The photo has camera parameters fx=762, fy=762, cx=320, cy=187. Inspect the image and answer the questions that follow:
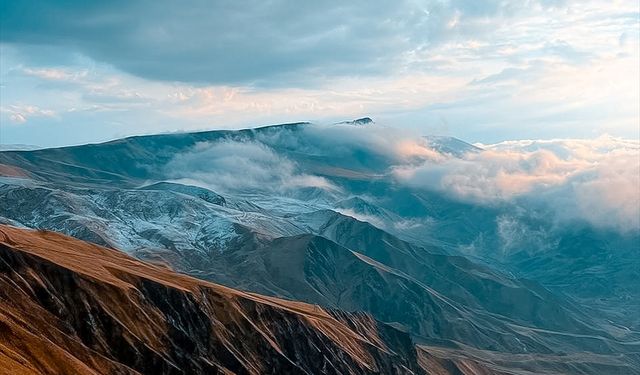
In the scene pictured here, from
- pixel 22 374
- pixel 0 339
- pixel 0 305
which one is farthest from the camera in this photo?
pixel 0 305

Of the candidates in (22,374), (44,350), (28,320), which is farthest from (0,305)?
(22,374)

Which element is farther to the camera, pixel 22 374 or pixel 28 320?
pixel 28 320

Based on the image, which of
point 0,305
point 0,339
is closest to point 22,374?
point 0,339

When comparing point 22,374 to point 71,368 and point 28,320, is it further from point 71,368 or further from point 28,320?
point 28,320

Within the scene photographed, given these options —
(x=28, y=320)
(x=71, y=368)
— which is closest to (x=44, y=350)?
(x=71, y=368)

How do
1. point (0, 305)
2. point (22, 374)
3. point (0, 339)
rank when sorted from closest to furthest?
point (22, 374) → point (0, 339) → point (0, 305)

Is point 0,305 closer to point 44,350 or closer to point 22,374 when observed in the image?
point 44,350

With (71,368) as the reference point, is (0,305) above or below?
above
